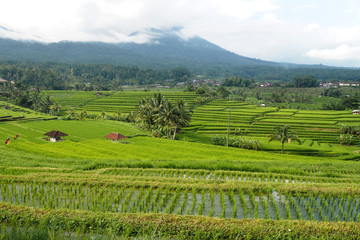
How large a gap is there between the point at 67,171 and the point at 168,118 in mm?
25373

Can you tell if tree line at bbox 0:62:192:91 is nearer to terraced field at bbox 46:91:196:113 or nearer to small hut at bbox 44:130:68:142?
terraced field at bbox 46:91:196:113

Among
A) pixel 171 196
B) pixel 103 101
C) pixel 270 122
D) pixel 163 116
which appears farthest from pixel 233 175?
pixel 103 101

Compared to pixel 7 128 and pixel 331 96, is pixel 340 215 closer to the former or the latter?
pixel 7 128

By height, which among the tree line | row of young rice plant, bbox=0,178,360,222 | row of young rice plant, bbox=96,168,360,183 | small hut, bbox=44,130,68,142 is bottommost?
small hut, bbox=44,130,68,142

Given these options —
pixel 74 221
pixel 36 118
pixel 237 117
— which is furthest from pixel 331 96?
pixel 74 221

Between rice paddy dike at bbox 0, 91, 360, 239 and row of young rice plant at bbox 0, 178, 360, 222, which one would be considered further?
row of young rice plant at bbox 0, 178, 360, 222

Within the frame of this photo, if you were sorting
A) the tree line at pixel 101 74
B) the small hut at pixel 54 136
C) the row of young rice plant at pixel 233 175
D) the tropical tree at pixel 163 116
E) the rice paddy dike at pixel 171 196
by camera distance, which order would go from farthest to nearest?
the tree line at pixel 101 74 → the tropical tree at pixel 163 116 → the small hut at pixel 54 136 → the row of young rice plant at pixel 233 175 → the rice paddy dike at pixel 171 196

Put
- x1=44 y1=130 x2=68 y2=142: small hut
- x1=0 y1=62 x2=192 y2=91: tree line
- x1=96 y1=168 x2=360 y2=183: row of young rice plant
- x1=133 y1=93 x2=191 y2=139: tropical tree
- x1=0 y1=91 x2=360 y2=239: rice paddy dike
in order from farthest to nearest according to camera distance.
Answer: x1=0 y1=62 x2=192 y2=91: tree line < x1=133 y1=93 x2=191 y2=139: tropical tree < x1=44 y1=130 x2=68 y2=142: small hut < x1=96 y1=168 x2=360 y2=183: row of young rice plant < x1=0 y1=91 x2=360 y2=239: rice paddy dike

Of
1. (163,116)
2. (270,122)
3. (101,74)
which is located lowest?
(270,122)

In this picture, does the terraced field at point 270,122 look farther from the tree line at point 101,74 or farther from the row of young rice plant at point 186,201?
the tree line at point 101,74

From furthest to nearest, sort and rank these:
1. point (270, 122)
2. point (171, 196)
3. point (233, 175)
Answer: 1. point (270, 122)
2. point (233, 175)
3. point (171, 196)

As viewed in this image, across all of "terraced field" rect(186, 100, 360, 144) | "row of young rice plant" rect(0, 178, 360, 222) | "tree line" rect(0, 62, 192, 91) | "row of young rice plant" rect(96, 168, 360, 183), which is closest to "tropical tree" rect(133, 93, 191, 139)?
"terraced field" rect(186, 100, 360, 144)

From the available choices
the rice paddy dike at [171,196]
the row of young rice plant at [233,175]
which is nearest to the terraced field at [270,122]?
the rice paddy dike at [171,196]

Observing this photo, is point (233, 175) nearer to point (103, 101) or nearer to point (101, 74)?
point (103, 101)
